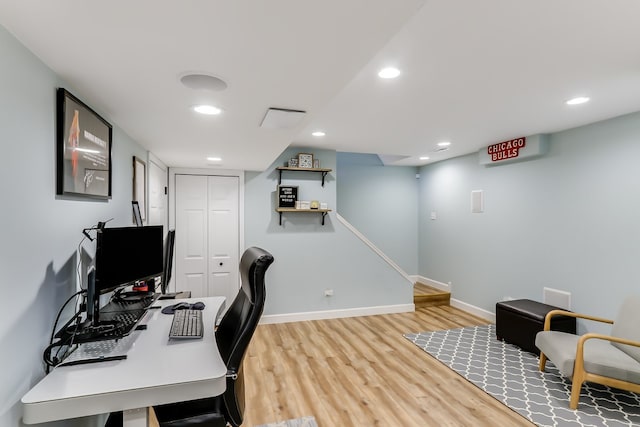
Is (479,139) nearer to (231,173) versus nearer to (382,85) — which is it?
(382,85)

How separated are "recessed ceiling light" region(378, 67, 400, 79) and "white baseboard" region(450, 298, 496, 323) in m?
3.81

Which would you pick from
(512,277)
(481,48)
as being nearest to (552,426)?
(512,277)

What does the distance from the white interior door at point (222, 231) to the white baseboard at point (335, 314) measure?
723 mm

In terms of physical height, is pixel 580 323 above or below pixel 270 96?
below

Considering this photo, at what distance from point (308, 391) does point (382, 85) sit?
2546mm

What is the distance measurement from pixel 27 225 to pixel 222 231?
3.27 m

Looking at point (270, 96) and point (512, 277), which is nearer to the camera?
point (270, 96)

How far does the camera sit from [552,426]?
220cm

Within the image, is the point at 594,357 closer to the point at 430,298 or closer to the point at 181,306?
the point at 430,298

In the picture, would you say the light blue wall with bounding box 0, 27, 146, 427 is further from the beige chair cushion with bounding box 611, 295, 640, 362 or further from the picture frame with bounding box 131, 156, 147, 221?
the beige chair cushion with bounding box 611, 295, 640, 362

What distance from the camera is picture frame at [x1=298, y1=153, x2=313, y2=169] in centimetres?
441

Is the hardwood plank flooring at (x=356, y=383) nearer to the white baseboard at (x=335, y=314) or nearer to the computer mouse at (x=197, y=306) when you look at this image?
the white baseboard at (x=335, y=314)

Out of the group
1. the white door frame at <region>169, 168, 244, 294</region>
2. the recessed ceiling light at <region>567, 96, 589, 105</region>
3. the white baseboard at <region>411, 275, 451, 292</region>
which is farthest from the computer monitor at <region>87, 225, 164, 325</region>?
the white baseboard at <region>411, 275, 451, 292</region>

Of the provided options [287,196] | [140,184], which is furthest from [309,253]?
[140,184]
